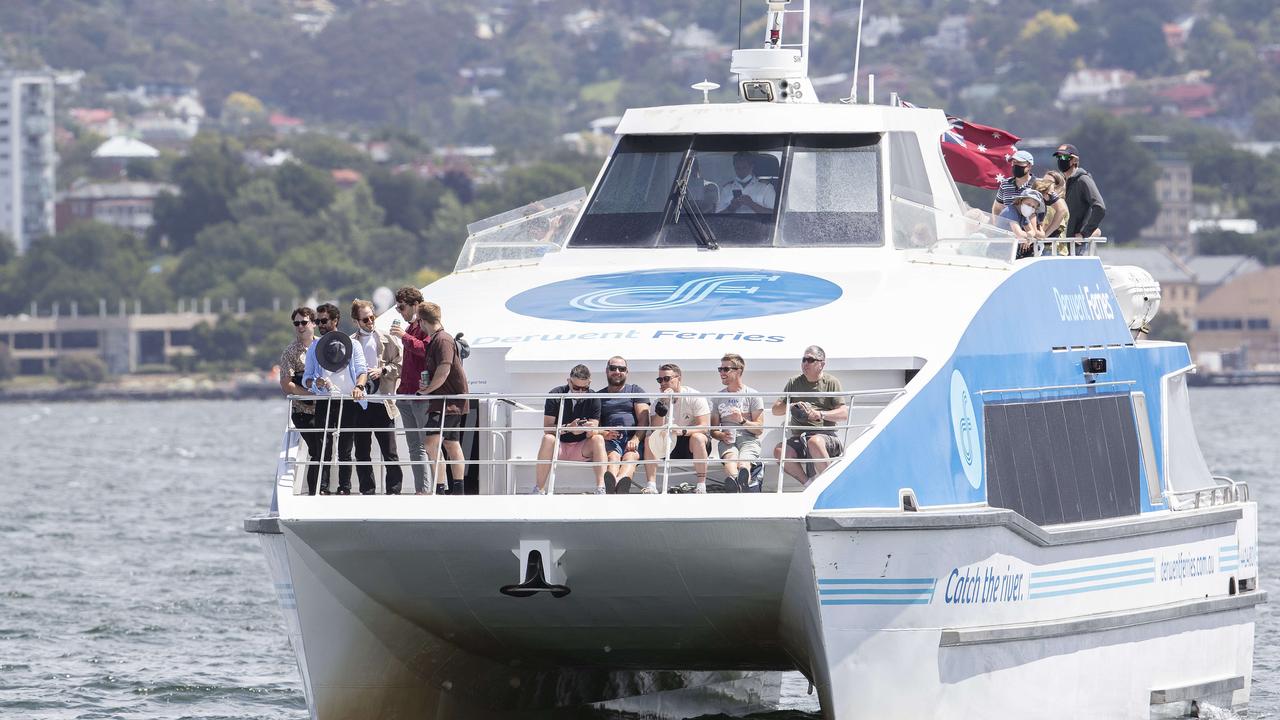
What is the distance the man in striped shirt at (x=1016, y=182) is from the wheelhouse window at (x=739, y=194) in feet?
3.89

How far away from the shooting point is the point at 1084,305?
1627 cm

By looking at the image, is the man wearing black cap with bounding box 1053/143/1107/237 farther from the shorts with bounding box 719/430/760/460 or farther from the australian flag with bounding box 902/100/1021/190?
the shorts with bounding box 719/430/760/460

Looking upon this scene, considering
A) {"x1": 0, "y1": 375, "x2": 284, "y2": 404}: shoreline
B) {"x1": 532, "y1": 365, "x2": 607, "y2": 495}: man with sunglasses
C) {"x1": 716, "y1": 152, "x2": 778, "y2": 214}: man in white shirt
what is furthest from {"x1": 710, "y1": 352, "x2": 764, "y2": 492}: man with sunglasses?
{"x1": 0, "y1": 375, "x2": 284, "y2": 404}: shoreline

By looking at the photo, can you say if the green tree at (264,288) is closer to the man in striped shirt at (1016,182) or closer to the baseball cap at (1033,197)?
the man in striped shirt at (1016,182)

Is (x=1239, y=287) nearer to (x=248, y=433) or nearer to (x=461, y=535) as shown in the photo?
(x=248, y=433)

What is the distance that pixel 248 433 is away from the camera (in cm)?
8919

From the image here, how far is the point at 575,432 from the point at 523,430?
1.17ft

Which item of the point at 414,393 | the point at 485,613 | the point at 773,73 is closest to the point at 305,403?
the point at 414,393

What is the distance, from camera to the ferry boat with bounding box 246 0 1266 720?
44.5 ft

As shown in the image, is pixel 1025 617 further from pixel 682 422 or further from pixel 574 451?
pixel 574 451

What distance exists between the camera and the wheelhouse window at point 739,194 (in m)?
16.2

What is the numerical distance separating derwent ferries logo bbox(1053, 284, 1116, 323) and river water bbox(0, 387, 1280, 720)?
358 cm

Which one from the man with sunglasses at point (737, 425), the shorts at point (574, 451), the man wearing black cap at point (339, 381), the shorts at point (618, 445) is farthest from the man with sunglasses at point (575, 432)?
the man wearing black cap at point (339, 381)

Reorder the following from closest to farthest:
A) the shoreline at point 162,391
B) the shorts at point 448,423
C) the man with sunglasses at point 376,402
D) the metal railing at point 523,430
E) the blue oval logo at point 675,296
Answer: the metal railing at point 523,430
the shorts at point 448,423
the man with sunglasses at point 376,402
the blue oval logo at point 675,296
the shoreline at point 162,391
